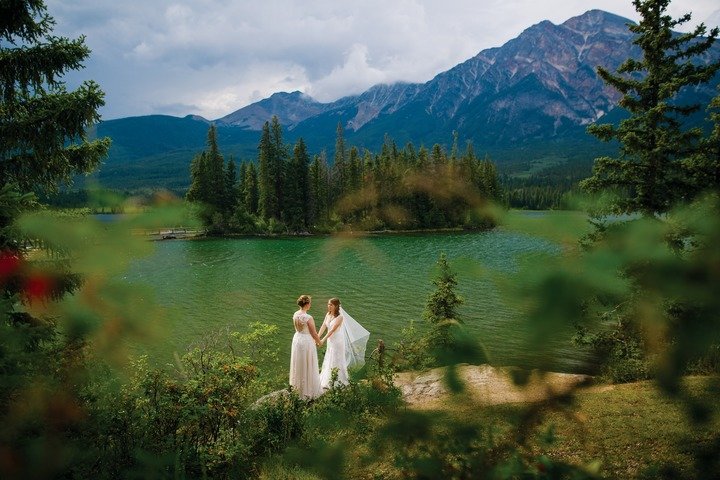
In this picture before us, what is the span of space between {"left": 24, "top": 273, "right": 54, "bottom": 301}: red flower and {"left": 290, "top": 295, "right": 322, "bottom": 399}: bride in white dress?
22.4 ft

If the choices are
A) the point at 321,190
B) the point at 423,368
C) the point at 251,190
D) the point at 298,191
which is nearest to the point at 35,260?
the point at 423,368

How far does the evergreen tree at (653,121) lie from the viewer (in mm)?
9617

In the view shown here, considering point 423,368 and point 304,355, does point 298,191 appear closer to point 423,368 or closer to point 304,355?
point 304,355

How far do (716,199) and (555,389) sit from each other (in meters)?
0.79

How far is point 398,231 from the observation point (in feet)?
217

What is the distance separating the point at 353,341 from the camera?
1055 cm

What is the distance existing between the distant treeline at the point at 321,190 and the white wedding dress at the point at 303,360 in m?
50.6

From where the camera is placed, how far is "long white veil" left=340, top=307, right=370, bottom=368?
10383mm

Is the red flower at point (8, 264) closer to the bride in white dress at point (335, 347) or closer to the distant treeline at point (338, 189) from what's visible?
the bride in white dress at point (335, 347)

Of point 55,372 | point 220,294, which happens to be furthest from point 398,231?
point 55,372

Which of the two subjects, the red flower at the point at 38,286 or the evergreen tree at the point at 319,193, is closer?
the red flower at the point at 38,286

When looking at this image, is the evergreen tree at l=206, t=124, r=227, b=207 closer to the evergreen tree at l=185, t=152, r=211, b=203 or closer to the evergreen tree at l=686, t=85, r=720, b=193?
the evergreen tree at l=185, t=152, r=211, b=203

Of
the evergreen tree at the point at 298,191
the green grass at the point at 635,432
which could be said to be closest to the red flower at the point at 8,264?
the green grass at the point at 635,432

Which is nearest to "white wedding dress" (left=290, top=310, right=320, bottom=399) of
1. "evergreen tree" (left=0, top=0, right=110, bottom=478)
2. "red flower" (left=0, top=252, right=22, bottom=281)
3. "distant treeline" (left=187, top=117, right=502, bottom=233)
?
"evergreen tree" (left=0, top=0, right=110, bottom=478)
